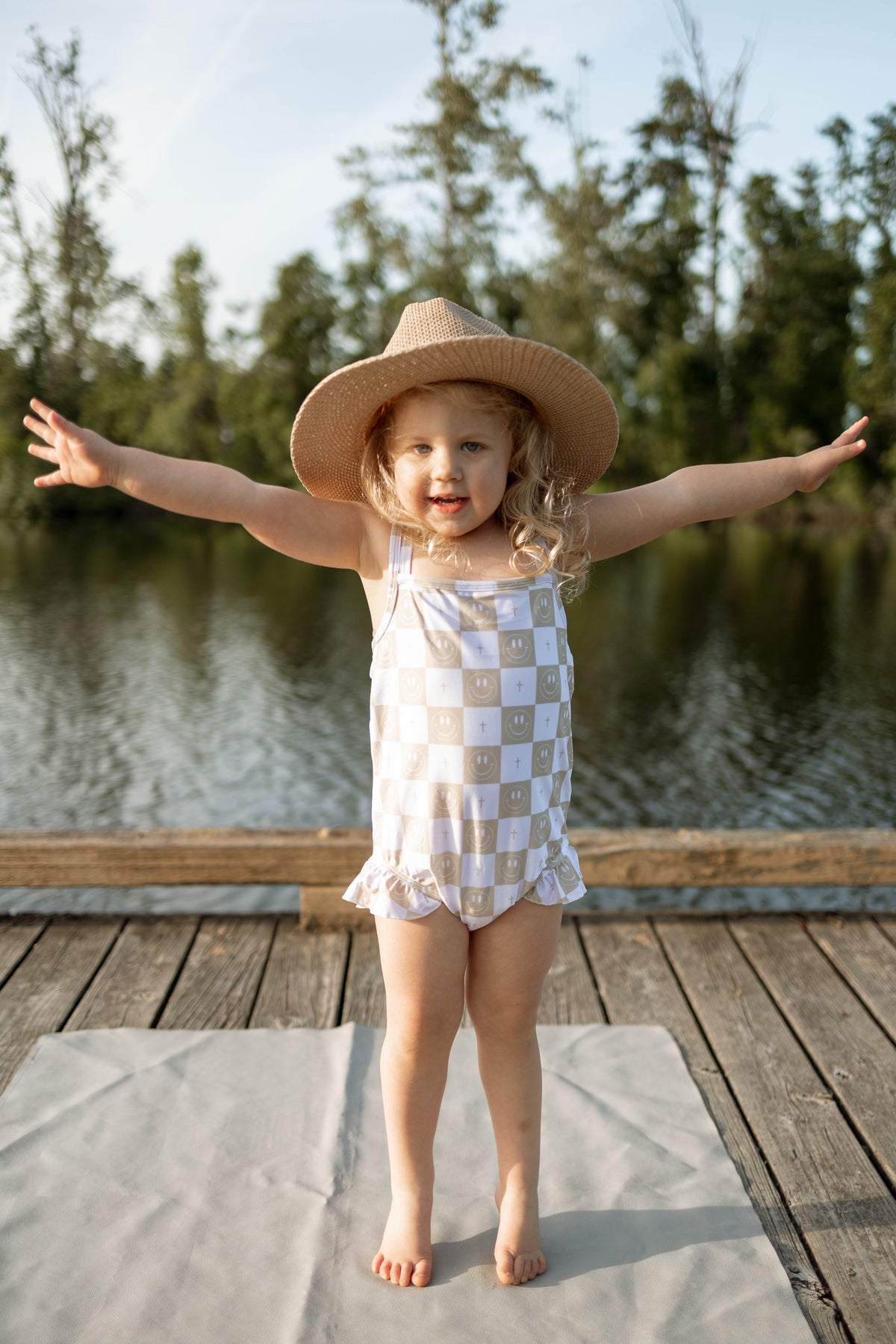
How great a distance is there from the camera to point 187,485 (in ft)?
5.40

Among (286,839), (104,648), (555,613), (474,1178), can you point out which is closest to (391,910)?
(555,613)

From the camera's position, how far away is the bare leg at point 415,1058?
66.7 inches

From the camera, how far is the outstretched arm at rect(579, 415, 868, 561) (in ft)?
6.14

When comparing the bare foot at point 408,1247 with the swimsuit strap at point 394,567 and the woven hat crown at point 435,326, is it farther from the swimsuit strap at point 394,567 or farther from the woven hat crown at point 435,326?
the woven hat crown at point 435,326

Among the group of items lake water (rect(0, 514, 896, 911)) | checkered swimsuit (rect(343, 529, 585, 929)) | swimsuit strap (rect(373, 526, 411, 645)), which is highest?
swimsuit strap (rect(373, 526, 411, 645))

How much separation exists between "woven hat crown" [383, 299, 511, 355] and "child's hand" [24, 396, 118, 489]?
18.3 inches

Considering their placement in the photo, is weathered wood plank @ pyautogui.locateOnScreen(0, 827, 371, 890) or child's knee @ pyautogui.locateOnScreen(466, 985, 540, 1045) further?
weathered wood plank @ pyautogui.locateOnScreen(0, 827, 371, 890)

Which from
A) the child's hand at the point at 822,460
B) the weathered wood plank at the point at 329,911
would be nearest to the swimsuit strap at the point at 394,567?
the child's hand at the point at 822,460

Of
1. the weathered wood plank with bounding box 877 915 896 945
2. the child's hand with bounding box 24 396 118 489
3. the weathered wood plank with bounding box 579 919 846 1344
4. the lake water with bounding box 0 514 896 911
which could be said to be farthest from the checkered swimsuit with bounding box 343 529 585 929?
the lake water with bounding box 0 514 896 911

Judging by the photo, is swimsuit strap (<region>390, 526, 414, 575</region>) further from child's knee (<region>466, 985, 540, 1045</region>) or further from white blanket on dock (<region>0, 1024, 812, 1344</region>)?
white blanket on dock (<region>0, 1024, 812, 1344</region>)

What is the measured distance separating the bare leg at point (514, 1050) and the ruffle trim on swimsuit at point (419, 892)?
0.03 metres

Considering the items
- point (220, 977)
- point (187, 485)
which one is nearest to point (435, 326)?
point (187, 485)

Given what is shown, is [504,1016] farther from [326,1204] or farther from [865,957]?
[865,957]

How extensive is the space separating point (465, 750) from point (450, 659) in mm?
149
